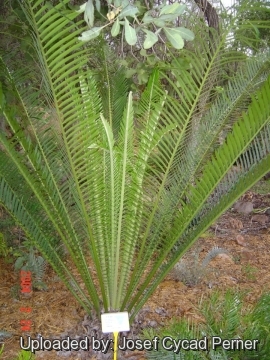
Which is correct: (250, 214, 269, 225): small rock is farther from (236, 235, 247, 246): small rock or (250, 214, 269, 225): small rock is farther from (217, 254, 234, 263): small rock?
(217, 254, 234, 263): small rock

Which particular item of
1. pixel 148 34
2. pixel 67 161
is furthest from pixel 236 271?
pixel 148 34

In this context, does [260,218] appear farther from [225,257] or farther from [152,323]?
[152,323]

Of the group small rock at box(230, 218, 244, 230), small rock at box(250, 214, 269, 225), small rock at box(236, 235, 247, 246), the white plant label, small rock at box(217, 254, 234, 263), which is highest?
small rock at box(250, 214, 269, 225)

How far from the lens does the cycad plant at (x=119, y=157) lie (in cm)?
191

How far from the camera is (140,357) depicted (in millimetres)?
2301

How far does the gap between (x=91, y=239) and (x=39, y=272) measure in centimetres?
81

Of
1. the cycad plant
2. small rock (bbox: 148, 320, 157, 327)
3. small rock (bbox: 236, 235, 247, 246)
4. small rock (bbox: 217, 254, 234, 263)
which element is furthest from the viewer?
small rock (bbox: 236, 235, 247, 246)

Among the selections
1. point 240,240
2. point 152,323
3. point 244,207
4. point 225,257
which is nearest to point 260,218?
point 244,207

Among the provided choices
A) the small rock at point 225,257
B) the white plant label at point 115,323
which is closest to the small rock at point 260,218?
the small rock at point 225,257

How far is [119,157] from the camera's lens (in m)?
2.05

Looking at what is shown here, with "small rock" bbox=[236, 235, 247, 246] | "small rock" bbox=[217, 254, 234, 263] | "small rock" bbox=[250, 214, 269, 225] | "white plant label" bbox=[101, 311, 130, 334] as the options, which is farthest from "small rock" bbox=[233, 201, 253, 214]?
"white plant label" bbox=[101, 311, 130, 334]

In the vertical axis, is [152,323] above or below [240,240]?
below

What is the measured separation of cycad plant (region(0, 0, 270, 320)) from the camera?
1906mm

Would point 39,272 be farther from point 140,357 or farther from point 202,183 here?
point 202,183
